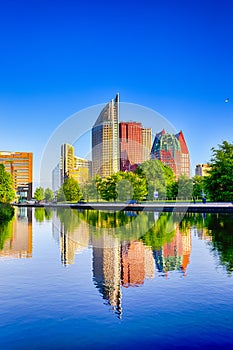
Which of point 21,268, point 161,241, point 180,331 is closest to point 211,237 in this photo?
point 161,241

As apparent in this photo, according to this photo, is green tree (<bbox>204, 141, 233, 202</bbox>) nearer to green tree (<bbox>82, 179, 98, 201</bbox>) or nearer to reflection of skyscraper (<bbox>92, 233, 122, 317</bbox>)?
reflection of skyscraper (<bbox>92, 233, 122, 317</bbox>)

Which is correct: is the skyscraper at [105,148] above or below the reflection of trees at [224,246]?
A: above

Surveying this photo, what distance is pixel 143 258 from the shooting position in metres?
19.8

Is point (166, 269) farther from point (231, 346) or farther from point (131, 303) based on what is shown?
point (231, 346)

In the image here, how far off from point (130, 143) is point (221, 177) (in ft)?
417

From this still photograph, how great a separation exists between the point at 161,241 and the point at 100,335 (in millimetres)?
17179

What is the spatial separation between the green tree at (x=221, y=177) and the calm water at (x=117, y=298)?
4396 cm

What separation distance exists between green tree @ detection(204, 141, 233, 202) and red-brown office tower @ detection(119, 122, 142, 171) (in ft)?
360

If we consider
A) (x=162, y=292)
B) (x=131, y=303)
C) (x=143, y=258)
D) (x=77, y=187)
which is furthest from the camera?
(x=77, y=187)

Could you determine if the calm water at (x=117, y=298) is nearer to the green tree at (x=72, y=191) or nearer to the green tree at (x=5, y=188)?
the green tree at (x=5, y=188)

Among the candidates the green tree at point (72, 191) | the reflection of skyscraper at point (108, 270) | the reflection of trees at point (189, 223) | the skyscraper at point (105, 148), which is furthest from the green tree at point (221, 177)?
the skyscraper at point (105, 148)

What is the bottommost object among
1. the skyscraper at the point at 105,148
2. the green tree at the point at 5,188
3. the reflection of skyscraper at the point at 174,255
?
the reflection of skyscraper at the point at 174,255

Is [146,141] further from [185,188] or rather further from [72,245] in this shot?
[72,245]

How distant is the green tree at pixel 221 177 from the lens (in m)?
65.8
